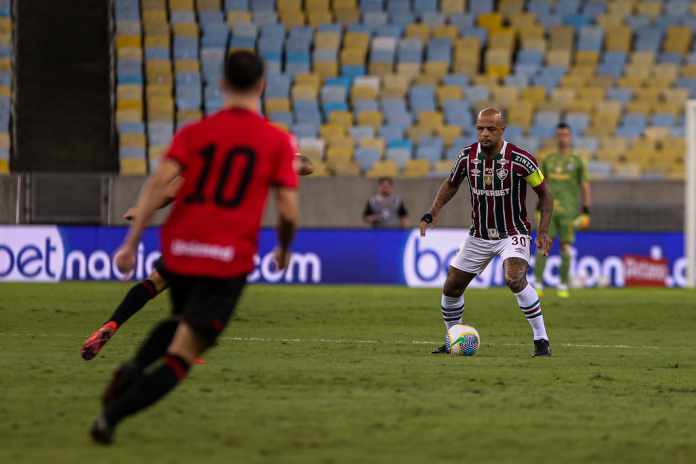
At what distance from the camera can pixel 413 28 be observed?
30156mm

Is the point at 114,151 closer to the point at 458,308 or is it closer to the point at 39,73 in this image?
the point at 39,73

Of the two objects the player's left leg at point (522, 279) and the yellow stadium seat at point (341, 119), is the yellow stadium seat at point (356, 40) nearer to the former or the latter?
the yellow stadium seat at point (341, 119)

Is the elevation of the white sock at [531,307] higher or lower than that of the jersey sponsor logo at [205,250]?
lower

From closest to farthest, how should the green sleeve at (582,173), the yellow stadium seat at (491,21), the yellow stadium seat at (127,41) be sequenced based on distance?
the green sleeve at (582,173) < the yellow stadium seat at (127,41) < the yellow stadium seat at (491,21)

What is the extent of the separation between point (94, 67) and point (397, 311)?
1433 cm

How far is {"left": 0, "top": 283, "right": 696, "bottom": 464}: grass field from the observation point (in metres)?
6.23

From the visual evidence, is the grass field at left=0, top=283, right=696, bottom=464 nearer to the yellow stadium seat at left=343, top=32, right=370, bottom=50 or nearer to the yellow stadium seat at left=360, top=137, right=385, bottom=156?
the yellow stadium seat at left=360, top=137, right=385, bottom=156

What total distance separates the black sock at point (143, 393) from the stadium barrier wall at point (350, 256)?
51.5 ft

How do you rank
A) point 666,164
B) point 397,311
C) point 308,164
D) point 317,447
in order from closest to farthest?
1. point 317,447
2. point 308,164
3. point 397,311
4. point 666,164

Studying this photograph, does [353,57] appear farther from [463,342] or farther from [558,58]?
[463,342]

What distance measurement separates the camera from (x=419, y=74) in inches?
1158

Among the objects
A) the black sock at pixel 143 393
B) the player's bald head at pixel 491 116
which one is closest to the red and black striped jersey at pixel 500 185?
the player's bald head at pixel 491 116

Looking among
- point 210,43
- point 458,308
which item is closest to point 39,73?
point 210,43

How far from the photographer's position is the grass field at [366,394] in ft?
20.4
